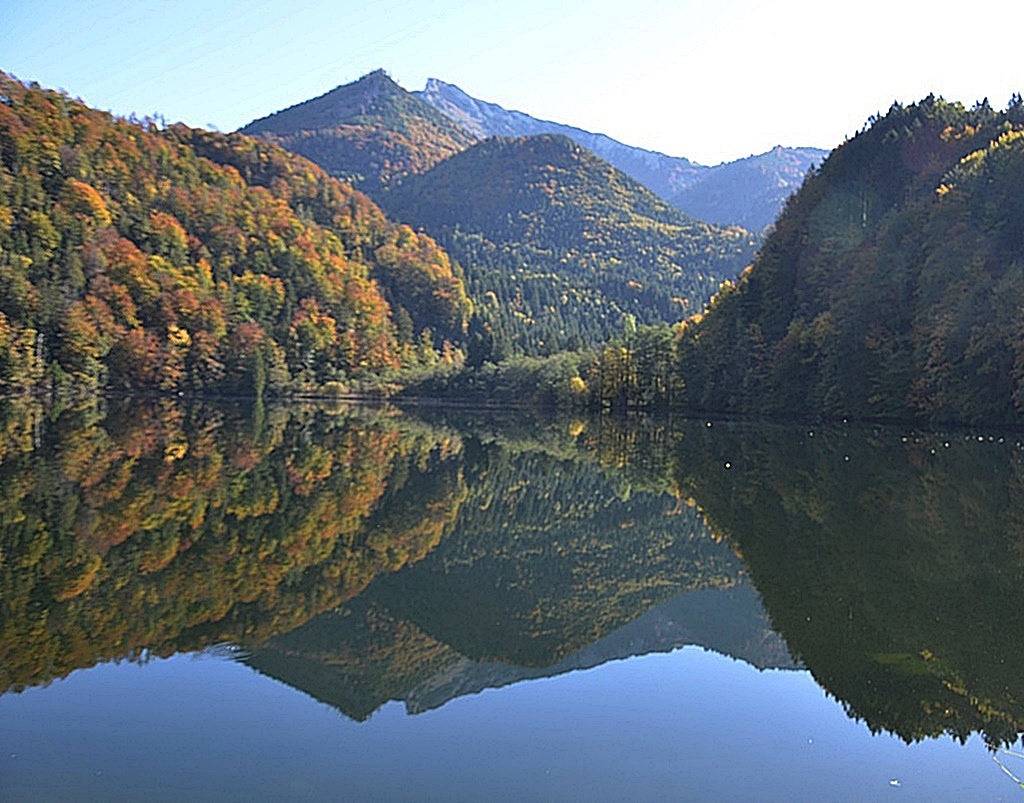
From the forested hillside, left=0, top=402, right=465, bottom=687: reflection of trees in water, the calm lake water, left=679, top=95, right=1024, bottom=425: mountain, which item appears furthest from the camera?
the forested hillside

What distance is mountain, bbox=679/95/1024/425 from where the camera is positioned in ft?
156

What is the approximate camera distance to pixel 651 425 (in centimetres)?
5603

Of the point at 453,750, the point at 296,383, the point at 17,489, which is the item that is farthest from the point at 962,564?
the point at 296,383

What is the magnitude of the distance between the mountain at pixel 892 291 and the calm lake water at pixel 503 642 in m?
28.2

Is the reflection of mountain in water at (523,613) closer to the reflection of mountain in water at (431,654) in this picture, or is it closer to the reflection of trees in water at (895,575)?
the reflection of mountain in water at (431,654)

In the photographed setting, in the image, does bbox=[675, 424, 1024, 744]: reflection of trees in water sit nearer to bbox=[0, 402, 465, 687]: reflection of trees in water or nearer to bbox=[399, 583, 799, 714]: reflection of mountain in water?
bbox=[399, 583, 799, 714]: reflection of mountain in water

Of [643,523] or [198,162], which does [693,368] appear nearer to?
[643,523]

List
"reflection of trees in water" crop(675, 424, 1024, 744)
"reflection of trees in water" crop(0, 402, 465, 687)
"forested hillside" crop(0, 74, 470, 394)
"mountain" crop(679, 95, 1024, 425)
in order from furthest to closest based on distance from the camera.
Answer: "forested hillside" crop(0, 74, 470, 394) < "mountain" crop(679, 95, 1024, 425) < "reflection of trees in water" crop(0, 402, 465, 687) < "reflection of trees in water" crop(675, 424, 1024, 744)

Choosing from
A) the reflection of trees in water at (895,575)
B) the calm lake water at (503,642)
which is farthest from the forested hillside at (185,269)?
the reflection of trees in water at (895,575)

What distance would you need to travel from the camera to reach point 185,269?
9875 centimetres

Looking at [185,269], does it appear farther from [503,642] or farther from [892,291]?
[503,642]

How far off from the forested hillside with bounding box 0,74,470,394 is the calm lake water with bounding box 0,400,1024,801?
64.8 metres

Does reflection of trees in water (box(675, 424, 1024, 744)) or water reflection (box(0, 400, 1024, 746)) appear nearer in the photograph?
reflection of trees in water (box(675, 424, 1024, 744))

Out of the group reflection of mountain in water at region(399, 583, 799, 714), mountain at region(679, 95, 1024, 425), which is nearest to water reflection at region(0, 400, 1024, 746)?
reflection of mountain in water at region(399, 583, 799, 714)
